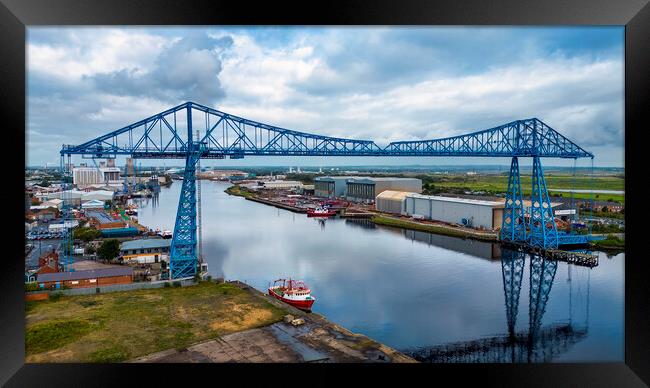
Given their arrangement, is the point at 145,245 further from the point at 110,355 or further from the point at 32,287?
the point at 110,355

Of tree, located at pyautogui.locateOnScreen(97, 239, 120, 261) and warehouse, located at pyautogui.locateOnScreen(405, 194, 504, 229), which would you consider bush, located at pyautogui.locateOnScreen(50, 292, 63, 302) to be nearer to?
tree, located at pyautogui.locateOnScreen(97, 239, 120, 261)

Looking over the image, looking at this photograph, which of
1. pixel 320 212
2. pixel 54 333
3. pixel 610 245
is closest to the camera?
pixel 54 333

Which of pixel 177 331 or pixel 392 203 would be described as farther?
pixel 392 203

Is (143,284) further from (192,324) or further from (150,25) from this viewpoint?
(150,25)

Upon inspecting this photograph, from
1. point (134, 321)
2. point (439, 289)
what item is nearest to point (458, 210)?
point (439, 289)
